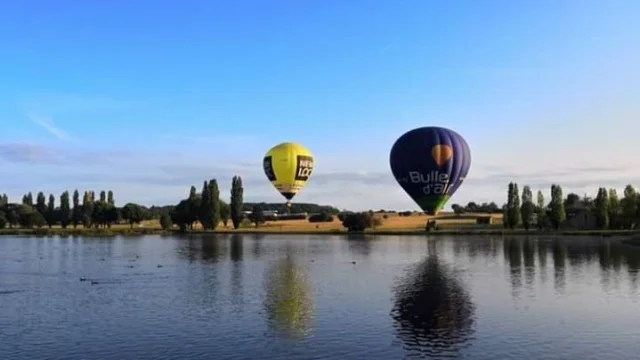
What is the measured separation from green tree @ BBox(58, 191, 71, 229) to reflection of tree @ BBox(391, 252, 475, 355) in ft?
402

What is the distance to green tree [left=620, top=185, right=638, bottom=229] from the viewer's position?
106m

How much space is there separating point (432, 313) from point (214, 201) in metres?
97.5

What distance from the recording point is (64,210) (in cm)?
15175

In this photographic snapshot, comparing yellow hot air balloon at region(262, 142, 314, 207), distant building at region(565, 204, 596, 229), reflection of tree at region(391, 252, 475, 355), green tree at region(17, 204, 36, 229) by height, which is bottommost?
reflection of tree at region(391, 252, 475, 355)

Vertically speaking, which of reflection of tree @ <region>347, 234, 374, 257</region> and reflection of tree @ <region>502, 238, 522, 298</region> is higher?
reflection of tree @ <region>347, 234, 374, 257</region>

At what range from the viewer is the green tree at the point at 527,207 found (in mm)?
116062

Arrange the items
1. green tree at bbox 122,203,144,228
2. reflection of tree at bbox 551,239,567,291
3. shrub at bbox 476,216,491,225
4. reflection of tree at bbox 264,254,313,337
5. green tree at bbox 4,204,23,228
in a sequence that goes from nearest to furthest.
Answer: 1. reflection of tree at bbox 264,254,313,337
2. reflection of tree at bbox 551,239,567,291
3. shrub at bbox 476,216,491,225
4. green tree at bbox 122,203,144,228
5. green tree at bbox 4,204,23,228

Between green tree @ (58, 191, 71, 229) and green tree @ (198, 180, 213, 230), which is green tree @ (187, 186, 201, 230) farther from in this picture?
green tree @ (58, 191, 71, 229)

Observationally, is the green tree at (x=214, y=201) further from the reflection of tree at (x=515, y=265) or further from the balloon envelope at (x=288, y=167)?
the reflection of tree at (x=515, y=265)

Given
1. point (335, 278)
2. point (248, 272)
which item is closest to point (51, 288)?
point (248, 272)

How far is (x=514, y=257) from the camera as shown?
62.1 meters

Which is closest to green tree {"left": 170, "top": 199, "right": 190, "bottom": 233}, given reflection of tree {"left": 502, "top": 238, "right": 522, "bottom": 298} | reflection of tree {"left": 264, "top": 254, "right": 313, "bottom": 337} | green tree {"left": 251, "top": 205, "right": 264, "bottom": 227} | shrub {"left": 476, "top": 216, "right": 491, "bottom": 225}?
green tree {"left": 251, "top": 205, "right": 264, "bottom": 227}

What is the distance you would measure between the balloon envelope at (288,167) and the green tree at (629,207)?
51413 millimetres

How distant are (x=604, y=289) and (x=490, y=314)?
1195cm
